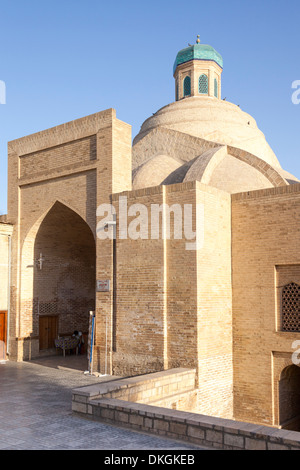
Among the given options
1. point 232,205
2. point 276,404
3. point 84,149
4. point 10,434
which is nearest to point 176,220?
A: point 232,205

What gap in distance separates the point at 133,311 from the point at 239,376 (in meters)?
A: 2.26

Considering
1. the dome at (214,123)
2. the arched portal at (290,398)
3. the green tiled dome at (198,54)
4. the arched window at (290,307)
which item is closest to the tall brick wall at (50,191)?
the arched window at (290,307)

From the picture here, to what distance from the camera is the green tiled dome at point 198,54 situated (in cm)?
1573

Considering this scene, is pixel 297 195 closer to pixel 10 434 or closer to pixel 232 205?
pixel 232 205

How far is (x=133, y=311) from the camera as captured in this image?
Answer: 8539 mm

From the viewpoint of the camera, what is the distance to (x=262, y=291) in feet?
27.2

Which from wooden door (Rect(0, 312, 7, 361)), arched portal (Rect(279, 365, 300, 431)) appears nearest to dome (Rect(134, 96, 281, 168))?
wooden door (Rect(0, 312, 7, 361))

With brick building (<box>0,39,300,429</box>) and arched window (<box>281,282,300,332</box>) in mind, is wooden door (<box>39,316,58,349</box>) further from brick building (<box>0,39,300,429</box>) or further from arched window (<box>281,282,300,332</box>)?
arched window (<box>281,282,300,332</box>)

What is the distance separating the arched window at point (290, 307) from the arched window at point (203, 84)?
375 inches

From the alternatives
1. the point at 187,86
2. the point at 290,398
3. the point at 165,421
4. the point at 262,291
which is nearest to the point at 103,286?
the point at 262,291

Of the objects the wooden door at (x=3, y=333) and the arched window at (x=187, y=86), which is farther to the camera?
the arched window at (x=187, y=86)

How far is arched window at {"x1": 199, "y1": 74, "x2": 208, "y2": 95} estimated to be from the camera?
51.4ft

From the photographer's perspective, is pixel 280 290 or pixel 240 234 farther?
pixel 240 234

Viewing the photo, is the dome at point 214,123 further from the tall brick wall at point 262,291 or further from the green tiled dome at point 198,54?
the tall brick wall at point 262,291
